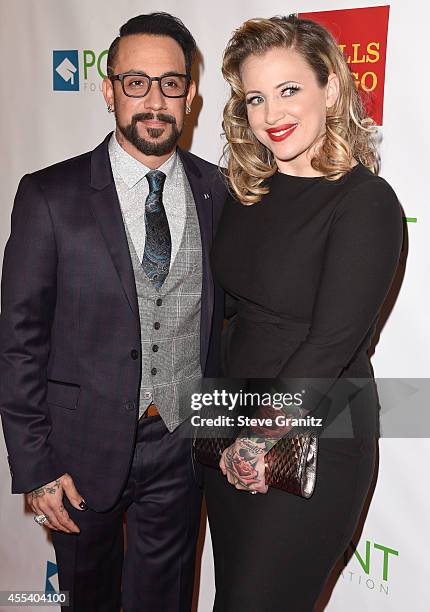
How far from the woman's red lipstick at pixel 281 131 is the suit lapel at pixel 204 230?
0.34 meters

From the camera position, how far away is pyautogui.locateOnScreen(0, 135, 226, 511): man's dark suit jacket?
2029mm

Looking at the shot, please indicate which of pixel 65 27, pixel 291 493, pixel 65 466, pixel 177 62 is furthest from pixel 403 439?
pixel 65 27

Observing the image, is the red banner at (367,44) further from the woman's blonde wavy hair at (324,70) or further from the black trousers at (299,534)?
the black trousers at (299,534)

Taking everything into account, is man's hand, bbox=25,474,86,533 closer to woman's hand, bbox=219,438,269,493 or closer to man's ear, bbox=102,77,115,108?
woman's hand, bbox=219,438,269,493

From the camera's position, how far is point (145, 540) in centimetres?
232

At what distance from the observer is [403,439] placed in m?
2.55

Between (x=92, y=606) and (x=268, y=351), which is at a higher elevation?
(x=268, y=351)

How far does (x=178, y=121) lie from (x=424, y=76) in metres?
0.76

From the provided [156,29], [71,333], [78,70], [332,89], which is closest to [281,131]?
[332,89]

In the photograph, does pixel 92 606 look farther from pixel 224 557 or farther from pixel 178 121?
pixel 178 121

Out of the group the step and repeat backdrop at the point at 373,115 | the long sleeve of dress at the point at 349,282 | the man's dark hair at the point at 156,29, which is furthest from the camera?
the step and repeat backdrop at the point at 373,115

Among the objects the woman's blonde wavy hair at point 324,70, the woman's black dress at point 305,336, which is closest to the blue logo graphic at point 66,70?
the woman's blonde wavy hair at point 324,70

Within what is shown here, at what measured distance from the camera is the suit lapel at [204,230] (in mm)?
2191

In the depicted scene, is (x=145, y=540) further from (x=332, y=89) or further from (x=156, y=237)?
(x=332, y=89)
